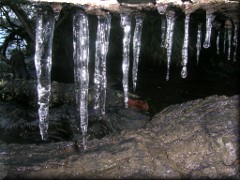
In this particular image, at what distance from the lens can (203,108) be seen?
386 cm

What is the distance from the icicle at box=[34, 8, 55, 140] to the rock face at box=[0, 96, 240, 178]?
458 millimetres

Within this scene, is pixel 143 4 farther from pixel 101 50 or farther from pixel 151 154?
pixel 151 154

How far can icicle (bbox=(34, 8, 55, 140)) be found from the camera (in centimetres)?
295

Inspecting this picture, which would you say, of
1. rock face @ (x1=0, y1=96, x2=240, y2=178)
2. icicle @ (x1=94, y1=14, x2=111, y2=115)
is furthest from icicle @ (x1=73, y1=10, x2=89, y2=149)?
rock face @ (x1=0, y1=96, x2=240, y2=178)

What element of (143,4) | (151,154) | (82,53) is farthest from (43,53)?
(151,154)

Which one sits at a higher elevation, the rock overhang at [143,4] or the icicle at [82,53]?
the rock overhang at [143,4]

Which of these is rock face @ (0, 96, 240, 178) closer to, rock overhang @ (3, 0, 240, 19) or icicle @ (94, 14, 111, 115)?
icicle @ (94, 14, 111, 115)

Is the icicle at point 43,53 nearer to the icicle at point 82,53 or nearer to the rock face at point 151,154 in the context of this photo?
the icicle at point 82,53

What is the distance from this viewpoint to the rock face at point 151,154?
3.07m

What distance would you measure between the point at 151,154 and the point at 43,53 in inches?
55.1

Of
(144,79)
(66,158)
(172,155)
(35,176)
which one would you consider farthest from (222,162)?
(144,79)

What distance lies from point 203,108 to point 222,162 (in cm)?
90

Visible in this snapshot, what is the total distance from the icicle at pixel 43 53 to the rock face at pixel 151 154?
18.0 inches

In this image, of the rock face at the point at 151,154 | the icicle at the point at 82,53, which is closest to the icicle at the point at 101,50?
the icicle at the point at 82,53
